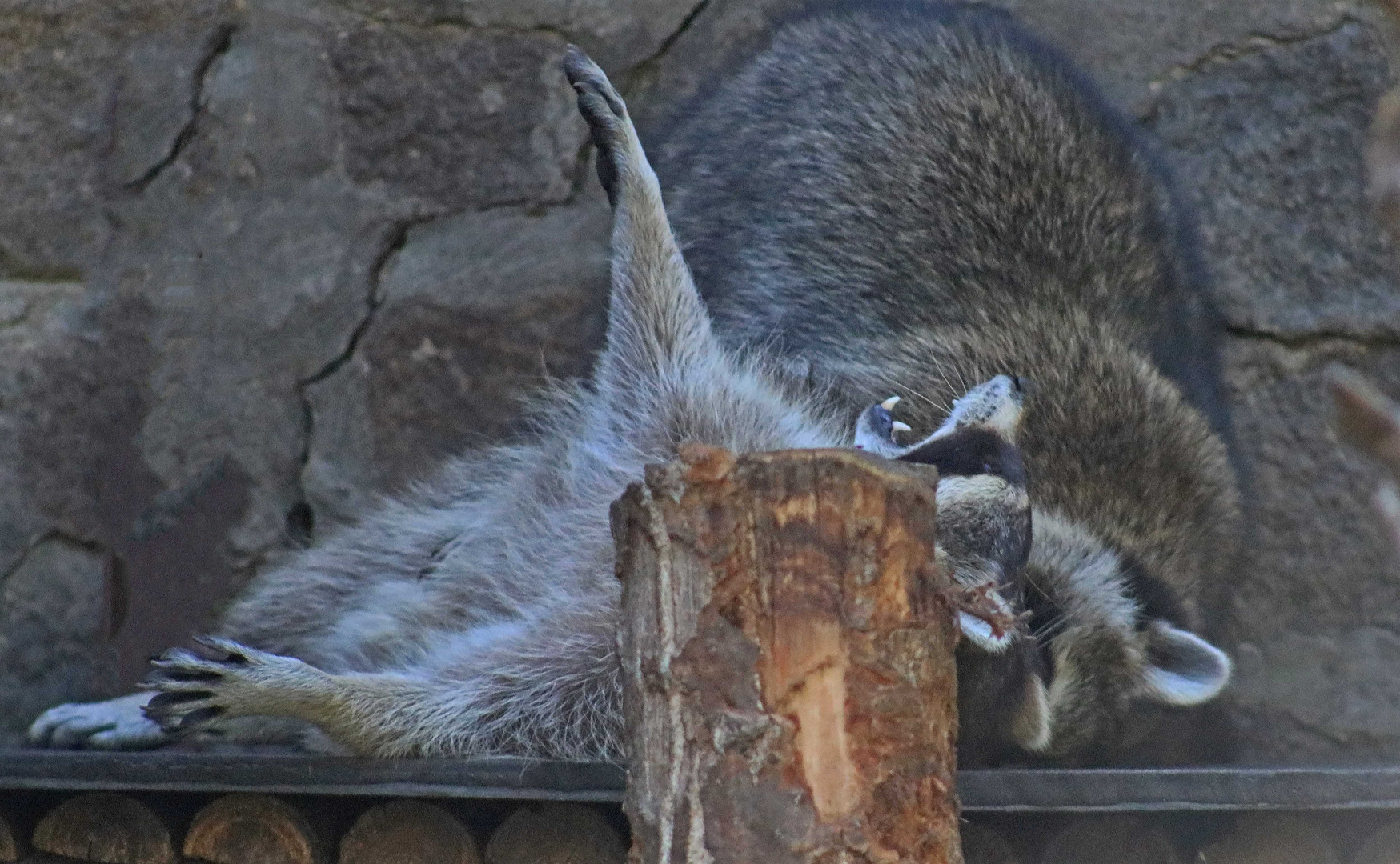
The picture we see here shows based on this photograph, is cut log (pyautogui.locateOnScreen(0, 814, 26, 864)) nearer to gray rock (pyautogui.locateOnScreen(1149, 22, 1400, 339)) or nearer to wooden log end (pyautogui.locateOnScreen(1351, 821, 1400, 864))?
wooden log end (pyautogui.locateOnScreen(1351, 821, 1400, 864))

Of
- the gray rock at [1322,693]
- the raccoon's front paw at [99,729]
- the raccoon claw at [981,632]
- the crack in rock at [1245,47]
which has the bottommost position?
the gray rock at [1322,693]

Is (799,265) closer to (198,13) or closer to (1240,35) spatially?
(1240,35)

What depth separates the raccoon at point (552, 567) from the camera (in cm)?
216

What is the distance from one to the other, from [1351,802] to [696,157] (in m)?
1.77

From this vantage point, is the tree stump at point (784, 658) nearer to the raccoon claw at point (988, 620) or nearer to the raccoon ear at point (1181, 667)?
the raccoon claw at point (988, 620)

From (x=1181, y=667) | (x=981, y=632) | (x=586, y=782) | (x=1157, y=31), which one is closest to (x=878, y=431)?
(x=981, y=632)

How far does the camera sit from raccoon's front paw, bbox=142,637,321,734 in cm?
210

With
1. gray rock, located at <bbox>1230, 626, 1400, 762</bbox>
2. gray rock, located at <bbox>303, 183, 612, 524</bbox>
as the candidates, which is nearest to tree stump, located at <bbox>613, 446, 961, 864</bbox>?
gray rock, located at <bbox>303, 183, 612, 524</bbox>

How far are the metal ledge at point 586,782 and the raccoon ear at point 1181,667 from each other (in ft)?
1.77

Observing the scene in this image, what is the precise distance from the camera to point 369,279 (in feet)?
10.3

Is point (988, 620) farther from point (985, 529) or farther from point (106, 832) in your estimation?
point (106, 832)

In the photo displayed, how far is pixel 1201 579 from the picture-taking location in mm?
3000

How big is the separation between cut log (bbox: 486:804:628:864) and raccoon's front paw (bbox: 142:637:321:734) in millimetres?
382

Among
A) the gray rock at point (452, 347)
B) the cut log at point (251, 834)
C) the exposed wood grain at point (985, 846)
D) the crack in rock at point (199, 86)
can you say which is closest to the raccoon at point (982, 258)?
the gray rock at point (452, 347)
